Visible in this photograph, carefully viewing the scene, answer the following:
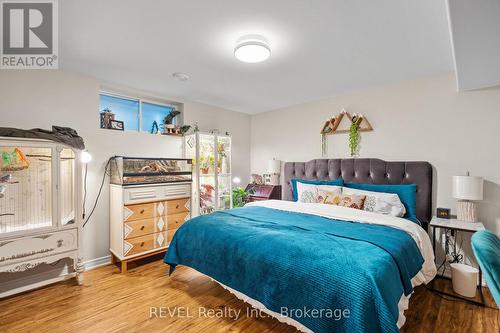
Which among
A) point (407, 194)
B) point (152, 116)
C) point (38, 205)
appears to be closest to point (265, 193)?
point (407, 194)

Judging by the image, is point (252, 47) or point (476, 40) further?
point (252, 47)

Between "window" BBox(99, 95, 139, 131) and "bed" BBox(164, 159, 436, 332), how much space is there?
1.95m

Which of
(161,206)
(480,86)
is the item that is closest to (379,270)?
(480,86)

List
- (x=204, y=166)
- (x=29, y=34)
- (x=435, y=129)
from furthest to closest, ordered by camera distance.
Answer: (x=204, y=166), (x=435, y=129), (x=29, y=34)

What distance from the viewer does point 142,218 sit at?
3139 millimetres

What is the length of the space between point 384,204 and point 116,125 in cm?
371

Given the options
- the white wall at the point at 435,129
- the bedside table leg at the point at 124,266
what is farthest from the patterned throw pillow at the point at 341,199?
the bedside table leg at the point at 124,266

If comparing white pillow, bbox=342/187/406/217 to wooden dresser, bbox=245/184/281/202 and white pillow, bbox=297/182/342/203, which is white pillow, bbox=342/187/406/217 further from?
wooden dresser, bbox=245/184/281/202

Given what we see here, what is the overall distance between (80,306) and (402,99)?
441 cm

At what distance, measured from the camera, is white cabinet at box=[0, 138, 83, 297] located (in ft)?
7.32

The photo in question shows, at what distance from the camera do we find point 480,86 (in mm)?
2600

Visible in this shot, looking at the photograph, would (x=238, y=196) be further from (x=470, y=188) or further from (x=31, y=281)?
(x=470, y=188)

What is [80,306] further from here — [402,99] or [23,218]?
[402,99]

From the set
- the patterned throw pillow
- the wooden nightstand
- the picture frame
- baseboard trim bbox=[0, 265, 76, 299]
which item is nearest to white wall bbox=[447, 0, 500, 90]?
the wooden nightstand
